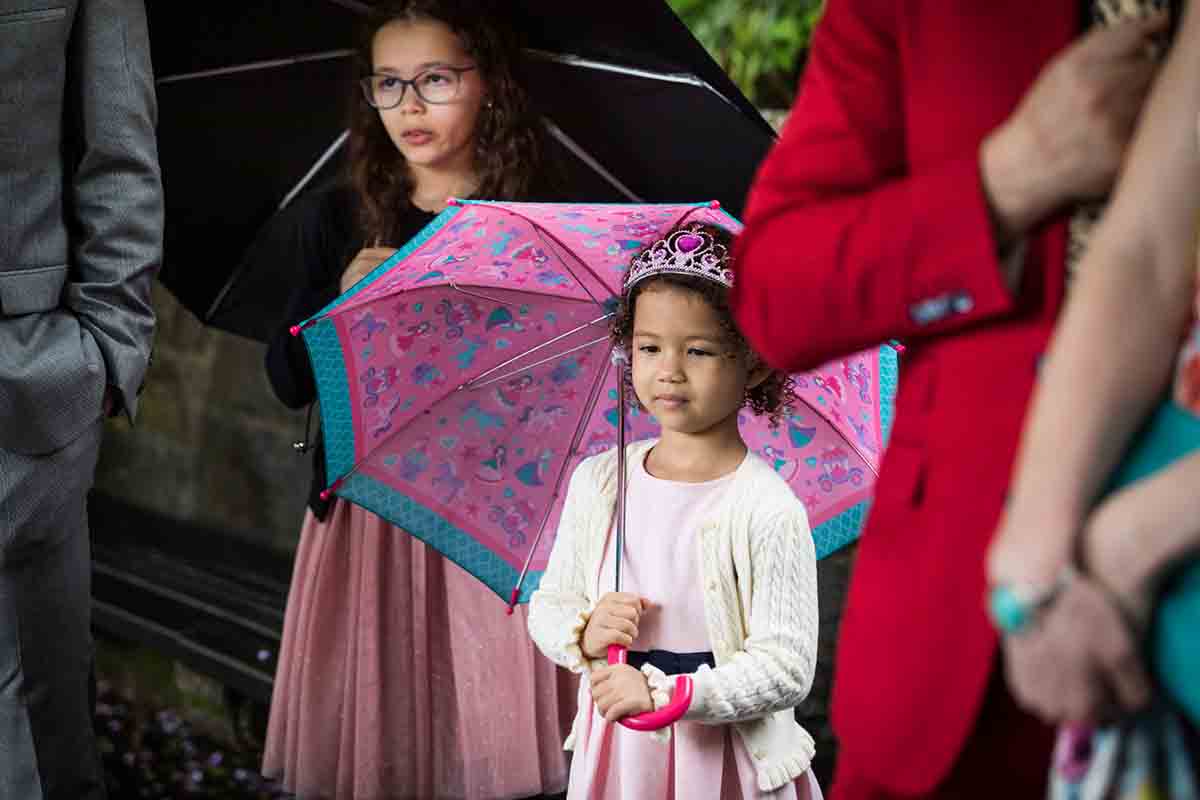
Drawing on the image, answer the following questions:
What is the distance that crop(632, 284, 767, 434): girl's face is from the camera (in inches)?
85.4

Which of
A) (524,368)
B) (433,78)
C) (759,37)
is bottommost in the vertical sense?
(524,368)

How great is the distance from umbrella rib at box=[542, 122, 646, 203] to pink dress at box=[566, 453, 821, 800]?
92cm

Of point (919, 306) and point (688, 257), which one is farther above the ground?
point (919, 306)

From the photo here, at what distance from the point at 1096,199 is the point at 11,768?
206 centimetres

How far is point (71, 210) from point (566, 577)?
3.37ft

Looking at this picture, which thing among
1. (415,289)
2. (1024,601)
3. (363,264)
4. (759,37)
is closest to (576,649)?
(415,289)

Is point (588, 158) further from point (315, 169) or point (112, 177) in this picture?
point (112, 177)

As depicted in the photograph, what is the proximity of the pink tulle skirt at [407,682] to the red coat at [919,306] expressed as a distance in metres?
1.87

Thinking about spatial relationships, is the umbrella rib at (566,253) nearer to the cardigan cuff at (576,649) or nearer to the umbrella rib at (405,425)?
the umbrella rib at (405,425)

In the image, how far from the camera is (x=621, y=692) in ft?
6.59

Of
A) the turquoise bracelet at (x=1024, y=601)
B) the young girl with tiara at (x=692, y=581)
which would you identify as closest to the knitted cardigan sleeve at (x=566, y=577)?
the young girl with tiara at (x=692, y=581)

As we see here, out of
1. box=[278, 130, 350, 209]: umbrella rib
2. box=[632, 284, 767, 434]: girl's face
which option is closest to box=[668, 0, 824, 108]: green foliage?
box=[278, 130, 350, 209]: umbrella rib

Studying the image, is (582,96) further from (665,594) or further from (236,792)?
(236,792)

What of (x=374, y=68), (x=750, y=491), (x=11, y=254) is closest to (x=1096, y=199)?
(x=750, y=491)
